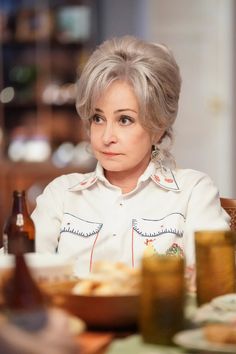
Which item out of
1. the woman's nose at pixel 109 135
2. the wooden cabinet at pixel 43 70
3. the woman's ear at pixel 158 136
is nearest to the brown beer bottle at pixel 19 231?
the woman's nose at pixel 109 135

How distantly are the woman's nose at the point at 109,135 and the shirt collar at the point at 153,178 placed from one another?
135 mm

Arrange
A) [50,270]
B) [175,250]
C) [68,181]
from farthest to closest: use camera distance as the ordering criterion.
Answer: [68,181]
[175,250]
[50,270]

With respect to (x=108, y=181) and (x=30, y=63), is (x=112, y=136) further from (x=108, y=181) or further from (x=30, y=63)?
(x=30, y=63)

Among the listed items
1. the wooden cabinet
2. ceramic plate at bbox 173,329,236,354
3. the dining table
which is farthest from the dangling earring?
the wooden cabinet

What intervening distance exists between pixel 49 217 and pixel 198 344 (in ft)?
3.75

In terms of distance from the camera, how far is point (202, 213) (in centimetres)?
242

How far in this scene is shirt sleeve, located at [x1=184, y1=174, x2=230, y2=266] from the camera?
Answer: 2.38m

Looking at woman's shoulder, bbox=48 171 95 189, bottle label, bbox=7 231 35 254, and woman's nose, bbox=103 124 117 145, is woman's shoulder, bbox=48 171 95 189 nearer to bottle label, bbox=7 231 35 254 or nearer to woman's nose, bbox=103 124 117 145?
woman's nose, bbox=103 124 117 145

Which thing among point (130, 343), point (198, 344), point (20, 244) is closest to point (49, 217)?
point (20, 244)

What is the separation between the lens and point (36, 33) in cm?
712

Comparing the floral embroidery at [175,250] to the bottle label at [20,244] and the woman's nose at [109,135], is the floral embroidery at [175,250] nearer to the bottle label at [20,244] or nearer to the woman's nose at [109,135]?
the woman's nose at [109,135]

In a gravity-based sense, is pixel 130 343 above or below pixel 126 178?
below

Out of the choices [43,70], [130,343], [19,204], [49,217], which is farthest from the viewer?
[43,70]

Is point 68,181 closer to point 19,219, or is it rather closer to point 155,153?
point 155,153
